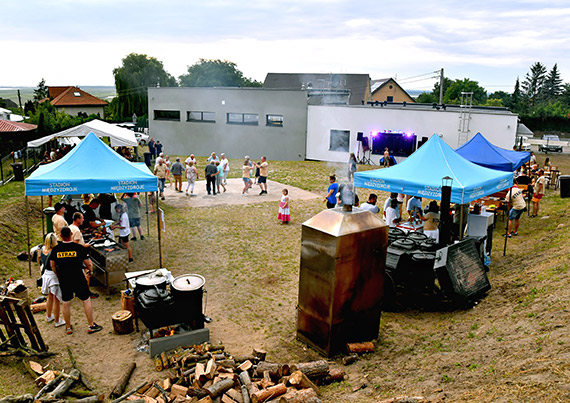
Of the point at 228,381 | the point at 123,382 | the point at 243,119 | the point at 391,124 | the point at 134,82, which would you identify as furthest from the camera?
the point at 134,82

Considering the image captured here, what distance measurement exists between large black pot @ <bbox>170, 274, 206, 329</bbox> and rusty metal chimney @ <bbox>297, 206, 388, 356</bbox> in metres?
1.59

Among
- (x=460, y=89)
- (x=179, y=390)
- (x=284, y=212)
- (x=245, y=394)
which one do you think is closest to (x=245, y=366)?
(x=245, y=394)

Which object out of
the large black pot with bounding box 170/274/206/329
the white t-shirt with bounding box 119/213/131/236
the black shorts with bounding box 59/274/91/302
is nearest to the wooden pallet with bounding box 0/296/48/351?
the black shorts with bounding box 59/274/91/302

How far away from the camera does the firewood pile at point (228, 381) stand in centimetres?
507

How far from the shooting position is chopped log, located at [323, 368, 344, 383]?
224 inches

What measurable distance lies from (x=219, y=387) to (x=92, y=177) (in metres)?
5.88

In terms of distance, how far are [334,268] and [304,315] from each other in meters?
1.09

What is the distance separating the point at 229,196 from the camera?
1745 cm

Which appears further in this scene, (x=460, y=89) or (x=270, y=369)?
(x=460, y=89)

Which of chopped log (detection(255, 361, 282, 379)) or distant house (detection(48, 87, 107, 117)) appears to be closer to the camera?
chopped log (detection(255, 361, 282, 379))

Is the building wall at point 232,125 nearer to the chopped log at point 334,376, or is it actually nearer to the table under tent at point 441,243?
the table under tent at point 441,243

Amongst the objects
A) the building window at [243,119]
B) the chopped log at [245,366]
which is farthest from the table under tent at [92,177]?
the building window at [243,119]

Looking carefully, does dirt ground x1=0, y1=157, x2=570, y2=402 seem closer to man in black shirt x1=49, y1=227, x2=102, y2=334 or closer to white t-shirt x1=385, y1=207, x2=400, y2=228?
man in black shirt x1=49, y1=227, x2=102, y2=334

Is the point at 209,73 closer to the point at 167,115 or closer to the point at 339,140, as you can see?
the point at 167,115
